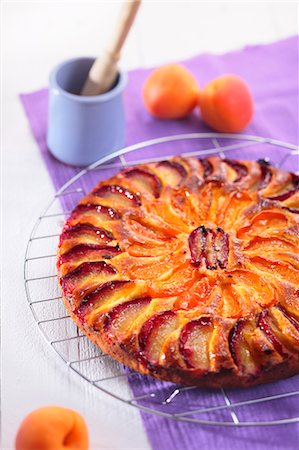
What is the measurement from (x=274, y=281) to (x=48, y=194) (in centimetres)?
118

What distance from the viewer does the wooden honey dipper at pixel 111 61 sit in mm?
3066

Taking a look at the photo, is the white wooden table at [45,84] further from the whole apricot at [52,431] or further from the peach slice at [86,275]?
the peach slice at [86,275]

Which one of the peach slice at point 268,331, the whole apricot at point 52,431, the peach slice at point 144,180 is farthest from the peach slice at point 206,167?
the whole apricot at point 52,431

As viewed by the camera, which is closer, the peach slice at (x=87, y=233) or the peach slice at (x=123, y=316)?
the peach slice at (x=123, y=316)

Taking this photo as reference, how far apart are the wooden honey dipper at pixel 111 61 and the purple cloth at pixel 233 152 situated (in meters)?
0.39

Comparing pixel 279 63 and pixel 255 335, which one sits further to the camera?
pixel 279 63

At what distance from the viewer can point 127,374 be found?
103 inches

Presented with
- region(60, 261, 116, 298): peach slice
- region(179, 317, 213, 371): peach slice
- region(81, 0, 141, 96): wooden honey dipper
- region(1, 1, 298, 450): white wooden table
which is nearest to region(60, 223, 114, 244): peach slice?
region(60, 261, 116, 298): peach slice

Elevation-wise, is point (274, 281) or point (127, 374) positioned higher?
point (274, 281)

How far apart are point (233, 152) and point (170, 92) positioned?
0.44 meters

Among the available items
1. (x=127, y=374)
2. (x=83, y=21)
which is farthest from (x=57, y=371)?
(x=83, y=21)

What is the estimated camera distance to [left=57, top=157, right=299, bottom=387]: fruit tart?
2.48 m

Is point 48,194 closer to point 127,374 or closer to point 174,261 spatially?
point 174,261

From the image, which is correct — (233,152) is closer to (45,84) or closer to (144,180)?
(144,180)
